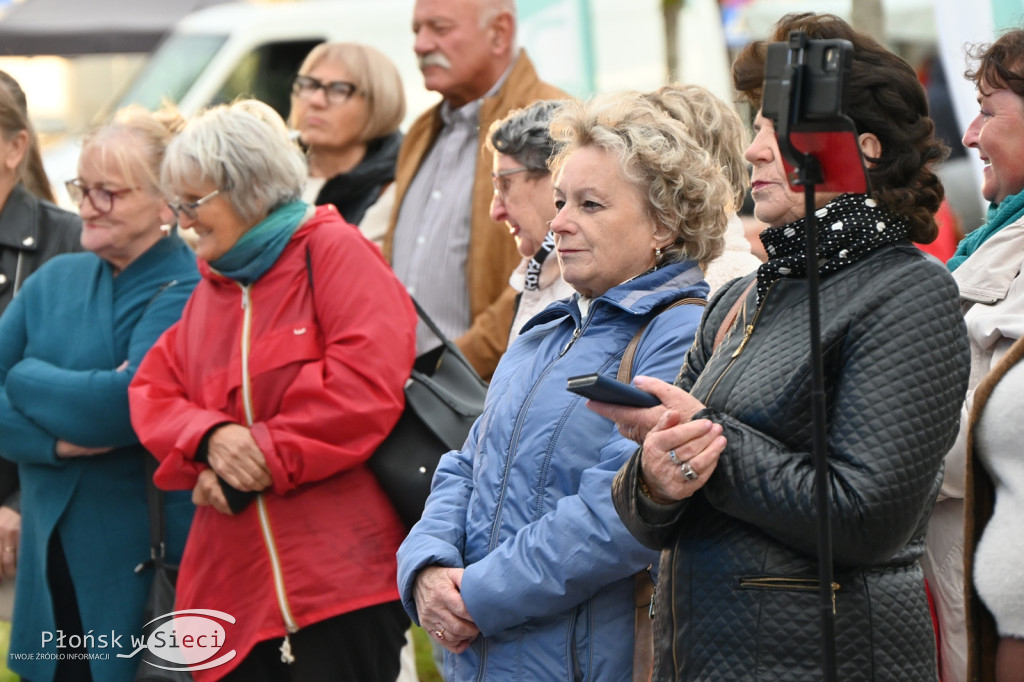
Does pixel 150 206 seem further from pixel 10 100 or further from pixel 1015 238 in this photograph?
pixel 1015 238

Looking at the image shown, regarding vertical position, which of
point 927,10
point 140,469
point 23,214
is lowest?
point 927,10

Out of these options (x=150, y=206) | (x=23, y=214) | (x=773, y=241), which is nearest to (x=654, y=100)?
(x=773, y=241)

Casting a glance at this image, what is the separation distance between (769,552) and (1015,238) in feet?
3.96

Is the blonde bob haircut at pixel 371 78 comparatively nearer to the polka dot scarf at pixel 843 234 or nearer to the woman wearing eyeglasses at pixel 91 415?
the woman wearing eyeglasses at pixel 91 415

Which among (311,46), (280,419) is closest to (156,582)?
(280,419)

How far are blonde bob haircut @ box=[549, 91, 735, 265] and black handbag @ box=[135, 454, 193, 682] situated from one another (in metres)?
1.96

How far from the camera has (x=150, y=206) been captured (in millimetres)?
4332

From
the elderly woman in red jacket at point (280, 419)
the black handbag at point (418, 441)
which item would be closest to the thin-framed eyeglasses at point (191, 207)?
the elderly woman in red jacket at point (280, 419)

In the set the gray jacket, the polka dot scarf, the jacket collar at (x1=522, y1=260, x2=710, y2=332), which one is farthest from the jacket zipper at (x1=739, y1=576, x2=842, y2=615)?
the jacket collar at (x1=522, y1=260, x2=710, y2=332)

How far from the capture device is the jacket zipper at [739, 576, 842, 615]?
216 cm

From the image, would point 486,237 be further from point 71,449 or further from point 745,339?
point 745,339

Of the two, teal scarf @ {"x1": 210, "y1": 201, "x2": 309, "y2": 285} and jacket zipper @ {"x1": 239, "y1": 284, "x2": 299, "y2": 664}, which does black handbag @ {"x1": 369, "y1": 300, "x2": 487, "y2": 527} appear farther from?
→ teal scarf @ {"x1": 210, "y1": 201, "x2": 309, "y2": 285}

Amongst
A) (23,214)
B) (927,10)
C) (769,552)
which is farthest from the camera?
(927,10)

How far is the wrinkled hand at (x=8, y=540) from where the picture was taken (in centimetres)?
444
